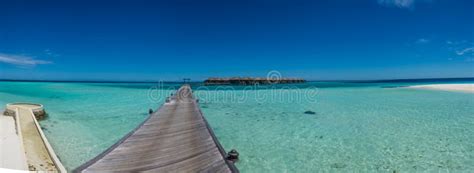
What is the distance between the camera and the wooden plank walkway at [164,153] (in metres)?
5.82

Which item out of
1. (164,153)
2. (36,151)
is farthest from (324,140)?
(36,151)

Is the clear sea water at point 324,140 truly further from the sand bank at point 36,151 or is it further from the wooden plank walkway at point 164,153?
the wooden plank walkway at point 164,153

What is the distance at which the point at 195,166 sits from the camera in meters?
6.00

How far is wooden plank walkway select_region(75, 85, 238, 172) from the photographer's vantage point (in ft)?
19.1

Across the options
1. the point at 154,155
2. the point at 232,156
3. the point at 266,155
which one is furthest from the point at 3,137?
the point at 266,155

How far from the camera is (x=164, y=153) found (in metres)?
6.75

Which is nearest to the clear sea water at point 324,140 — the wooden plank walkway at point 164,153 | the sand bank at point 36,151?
the sand bank at point 36,151

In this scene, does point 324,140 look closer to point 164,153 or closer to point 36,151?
point 164,153

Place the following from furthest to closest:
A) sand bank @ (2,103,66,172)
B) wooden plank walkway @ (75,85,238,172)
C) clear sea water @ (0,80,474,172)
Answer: clear sea water @ (0,80,474,172) → sand bank @ (2,103,66,172) → wooden plank walkway @ (75,85,238,172)

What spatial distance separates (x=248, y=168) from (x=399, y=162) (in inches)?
160

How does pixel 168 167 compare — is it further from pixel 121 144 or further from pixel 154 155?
pixel 121 144

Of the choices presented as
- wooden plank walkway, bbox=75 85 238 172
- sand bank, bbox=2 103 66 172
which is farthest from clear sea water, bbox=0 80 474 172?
wooden plank walkway, bbox=75 85 238 172

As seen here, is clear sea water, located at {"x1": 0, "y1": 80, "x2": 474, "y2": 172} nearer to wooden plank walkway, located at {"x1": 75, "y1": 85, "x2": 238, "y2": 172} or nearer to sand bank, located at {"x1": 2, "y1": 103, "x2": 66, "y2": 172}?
sand bank, located at {"x1": 2, "y1": 103, "x2": 66, "y2": 172}

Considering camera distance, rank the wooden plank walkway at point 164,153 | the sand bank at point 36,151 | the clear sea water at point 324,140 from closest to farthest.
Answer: the wooden plank walkway at point 164,153, the sand bank at point 36,151, the clear sea water at point 324,140
